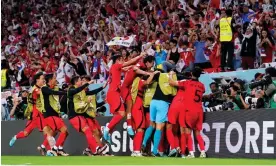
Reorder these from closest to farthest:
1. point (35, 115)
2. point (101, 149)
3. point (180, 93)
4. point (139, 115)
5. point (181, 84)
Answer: point (181, 84) → point (180, 93) → point (139, 115) → point (101, 149) → point (35, 115)

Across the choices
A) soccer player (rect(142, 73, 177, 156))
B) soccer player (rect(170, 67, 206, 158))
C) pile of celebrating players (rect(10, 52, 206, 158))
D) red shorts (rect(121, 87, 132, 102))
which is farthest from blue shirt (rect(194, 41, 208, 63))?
soccer player (rect(170, 67, 206, 158))

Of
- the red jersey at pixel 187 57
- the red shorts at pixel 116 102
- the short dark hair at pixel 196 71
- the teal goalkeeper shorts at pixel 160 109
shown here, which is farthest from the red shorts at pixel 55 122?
the short dark hair at pixel 196 71

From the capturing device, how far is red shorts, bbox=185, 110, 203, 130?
48.8 feet

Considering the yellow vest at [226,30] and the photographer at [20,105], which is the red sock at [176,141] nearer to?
the yellow vest at [226,30]

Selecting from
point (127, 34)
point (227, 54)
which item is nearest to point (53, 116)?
point (227, 54)

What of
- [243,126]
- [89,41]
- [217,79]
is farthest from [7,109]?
[243,126]

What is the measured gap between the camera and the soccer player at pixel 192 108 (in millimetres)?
14789

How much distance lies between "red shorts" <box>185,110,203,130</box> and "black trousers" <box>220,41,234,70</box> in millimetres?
3642

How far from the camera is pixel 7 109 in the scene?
22953 mm

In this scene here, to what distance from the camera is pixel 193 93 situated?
1480cm

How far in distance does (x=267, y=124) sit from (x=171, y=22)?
8.93 meters

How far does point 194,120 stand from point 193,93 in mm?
544

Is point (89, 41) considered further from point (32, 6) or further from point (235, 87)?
point (235, 87)

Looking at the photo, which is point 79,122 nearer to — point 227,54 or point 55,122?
point 55,122
